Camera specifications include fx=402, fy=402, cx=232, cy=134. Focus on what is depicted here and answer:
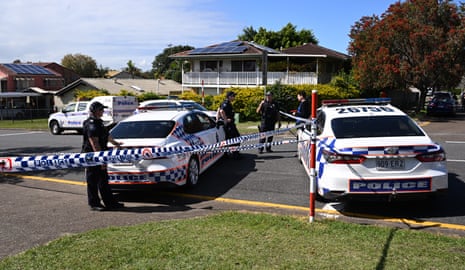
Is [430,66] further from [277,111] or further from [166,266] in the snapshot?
[166,266]

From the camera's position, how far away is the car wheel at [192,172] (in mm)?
7207

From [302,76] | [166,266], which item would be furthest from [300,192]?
[302,76]

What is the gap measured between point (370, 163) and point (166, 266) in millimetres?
3052

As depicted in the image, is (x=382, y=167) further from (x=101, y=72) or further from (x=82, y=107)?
(x=101, y=72)

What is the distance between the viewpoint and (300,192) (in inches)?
277

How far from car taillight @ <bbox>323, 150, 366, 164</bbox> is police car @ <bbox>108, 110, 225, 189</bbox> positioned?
2.43m

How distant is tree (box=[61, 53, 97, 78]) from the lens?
7656 cm

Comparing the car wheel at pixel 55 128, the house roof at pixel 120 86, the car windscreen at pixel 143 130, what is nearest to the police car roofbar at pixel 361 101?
the car windscreen at pixel 143 130

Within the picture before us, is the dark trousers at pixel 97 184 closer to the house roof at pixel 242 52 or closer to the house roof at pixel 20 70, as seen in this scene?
the house roof at pixel 242 52

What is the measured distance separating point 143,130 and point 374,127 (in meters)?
3.97

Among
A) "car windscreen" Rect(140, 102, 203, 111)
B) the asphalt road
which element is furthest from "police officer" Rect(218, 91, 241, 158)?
"car windscreen" Rect(140, 102, 203, 111)

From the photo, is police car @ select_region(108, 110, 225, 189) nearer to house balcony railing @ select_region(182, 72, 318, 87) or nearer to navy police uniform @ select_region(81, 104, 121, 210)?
navy police uniform @ select_region(81, 104, 121, 210)

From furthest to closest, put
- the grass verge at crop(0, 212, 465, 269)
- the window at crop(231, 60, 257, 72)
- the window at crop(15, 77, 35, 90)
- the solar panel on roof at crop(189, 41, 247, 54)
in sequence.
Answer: the window at crop(15, 77, 35, 90) → the window at crop(231, 60, 257, 72) → the solar panel on roof at crop(189, 41, 247, 54) → the grass verge at crop(0, 212, 465, 269)

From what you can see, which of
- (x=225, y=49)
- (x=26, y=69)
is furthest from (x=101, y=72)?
(x=225, y=49)
